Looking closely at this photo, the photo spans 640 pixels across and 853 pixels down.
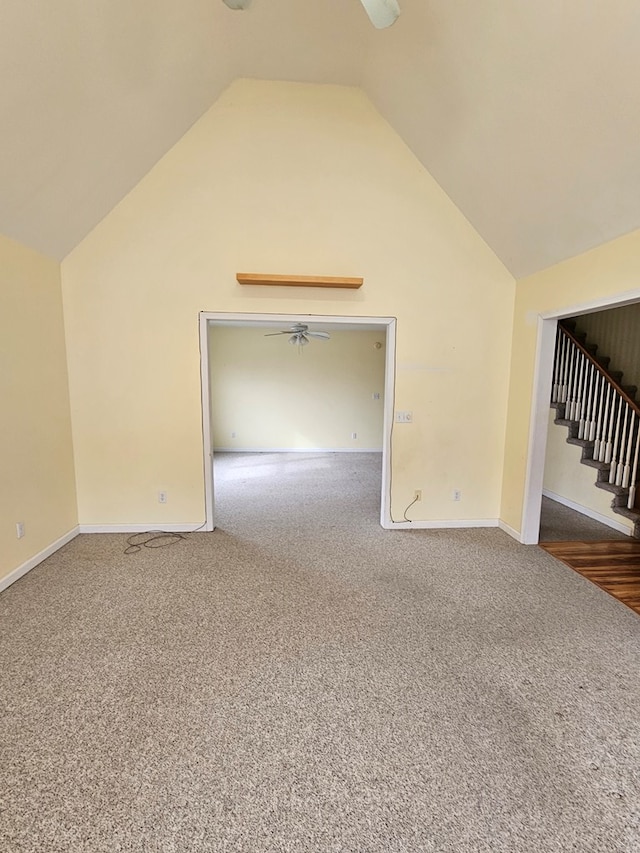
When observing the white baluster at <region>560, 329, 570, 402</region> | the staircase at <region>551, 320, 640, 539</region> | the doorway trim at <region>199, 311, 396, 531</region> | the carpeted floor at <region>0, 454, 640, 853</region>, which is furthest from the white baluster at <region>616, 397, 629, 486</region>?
the doorway trim at <region>199, 311, 396, 531</region>

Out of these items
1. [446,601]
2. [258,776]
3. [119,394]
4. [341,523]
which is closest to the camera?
[258,776]

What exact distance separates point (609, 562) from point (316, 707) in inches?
110

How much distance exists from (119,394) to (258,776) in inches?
117

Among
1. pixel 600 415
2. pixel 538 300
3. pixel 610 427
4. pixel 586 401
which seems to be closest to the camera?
pixel 538 300

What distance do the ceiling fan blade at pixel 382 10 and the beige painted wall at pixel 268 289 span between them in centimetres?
173

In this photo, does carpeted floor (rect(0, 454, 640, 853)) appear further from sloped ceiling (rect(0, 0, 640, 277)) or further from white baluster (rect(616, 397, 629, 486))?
sloped ceiling (rect(0, 0, 640, 277))

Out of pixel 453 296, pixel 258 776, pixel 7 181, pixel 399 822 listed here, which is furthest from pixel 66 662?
pixel 453 296

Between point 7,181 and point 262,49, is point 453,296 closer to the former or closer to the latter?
point 262,49

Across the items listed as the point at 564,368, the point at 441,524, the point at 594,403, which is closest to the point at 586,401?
the point at 594,403

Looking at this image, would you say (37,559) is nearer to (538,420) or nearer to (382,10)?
(382,10)

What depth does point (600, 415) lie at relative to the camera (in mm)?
3818

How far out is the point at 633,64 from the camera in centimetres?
161

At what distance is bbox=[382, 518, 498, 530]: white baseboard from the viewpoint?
3.54 metres

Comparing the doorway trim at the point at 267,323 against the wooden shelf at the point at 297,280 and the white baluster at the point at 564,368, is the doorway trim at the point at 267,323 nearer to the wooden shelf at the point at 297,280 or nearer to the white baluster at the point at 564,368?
the wooden shelf at the point at 297,280
